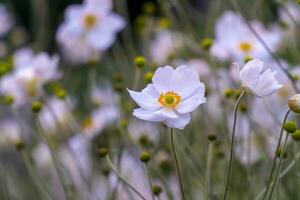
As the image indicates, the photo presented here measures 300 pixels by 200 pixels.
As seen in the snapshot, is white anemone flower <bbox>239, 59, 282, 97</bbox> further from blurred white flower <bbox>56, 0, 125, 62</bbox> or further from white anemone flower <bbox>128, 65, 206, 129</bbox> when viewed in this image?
blurred white flower <bbox>56, 0, 125, 62</bbox>

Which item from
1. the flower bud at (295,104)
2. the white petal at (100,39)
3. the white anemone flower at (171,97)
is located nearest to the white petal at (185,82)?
the white anemone flower at (171,97)

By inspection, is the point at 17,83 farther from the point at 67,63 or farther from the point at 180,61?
the point at 67,63

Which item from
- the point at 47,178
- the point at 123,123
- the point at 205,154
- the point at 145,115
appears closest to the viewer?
the point at 145,115

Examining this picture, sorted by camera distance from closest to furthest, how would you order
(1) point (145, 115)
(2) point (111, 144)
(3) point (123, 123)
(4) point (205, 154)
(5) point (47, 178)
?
(1) point (145, 115), (3) point (123, 123), (4) point (205, 154), (2) point (111, 144), (5) point (47, 178)

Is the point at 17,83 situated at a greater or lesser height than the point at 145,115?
lesser

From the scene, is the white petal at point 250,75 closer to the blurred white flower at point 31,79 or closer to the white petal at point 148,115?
the white petal at point 148,115

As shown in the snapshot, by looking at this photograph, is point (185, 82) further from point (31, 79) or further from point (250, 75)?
point (31, 79)

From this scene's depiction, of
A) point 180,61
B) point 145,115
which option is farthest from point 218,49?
point 145,115

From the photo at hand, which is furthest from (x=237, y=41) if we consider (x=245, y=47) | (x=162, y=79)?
(x=162, y=79)

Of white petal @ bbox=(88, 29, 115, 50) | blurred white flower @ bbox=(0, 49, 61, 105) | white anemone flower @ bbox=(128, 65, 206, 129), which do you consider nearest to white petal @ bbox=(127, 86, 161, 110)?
white anemone flower @ bbox=(128, 65, 206, 129)
